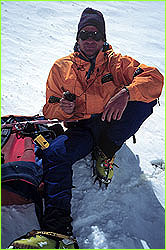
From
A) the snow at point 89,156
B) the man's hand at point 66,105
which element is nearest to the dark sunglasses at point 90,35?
the man's hand at point 66,105

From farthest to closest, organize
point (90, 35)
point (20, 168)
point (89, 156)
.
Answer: point (89, 156), point (90, 35), point (20, 168)

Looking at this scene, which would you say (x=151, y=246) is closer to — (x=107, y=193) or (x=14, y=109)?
(x=107, y=193)

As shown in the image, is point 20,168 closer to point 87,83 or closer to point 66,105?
point 66,105

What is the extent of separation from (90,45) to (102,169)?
3.65 ft

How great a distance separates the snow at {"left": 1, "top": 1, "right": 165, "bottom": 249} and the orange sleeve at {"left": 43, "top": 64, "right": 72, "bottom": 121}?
0.48m

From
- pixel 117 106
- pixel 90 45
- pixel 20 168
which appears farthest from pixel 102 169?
pixel 90 45

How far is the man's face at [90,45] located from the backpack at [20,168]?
0.85 metres

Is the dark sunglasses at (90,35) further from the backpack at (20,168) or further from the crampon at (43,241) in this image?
the crampon at (43,241)

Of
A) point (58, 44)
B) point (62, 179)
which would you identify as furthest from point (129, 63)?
point (58, 44)

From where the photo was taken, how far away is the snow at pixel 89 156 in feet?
5.64

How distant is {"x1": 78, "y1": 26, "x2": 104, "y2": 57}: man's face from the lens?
2146 millimetres

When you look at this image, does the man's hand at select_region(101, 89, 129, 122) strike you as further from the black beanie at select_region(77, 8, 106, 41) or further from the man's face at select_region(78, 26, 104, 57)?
the black beanie at select_region(77, 8, 106, 41)

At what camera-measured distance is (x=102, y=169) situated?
2010mm

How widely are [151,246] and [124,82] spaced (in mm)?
1326
